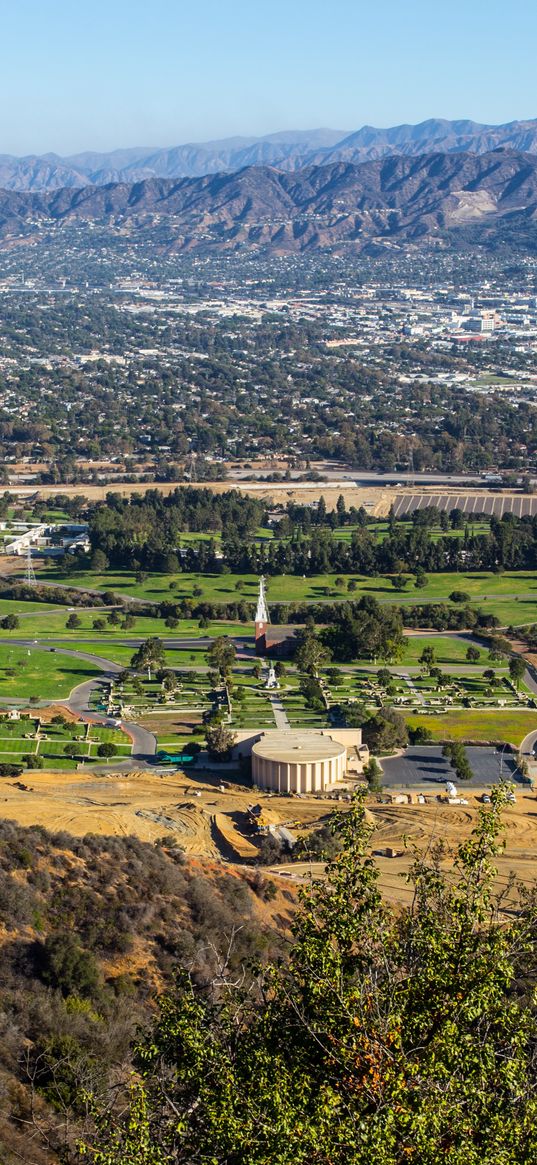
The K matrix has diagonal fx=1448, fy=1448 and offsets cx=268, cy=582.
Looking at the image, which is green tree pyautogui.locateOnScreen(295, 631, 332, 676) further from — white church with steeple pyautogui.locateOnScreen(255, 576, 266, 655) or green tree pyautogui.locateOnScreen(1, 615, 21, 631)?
green tree pyautogui.locateOnScreen(1, 615, 21, 631)

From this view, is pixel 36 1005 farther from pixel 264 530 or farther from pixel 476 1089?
pixel 264 530

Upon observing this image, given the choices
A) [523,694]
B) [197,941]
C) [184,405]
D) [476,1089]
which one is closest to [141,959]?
[197,941]

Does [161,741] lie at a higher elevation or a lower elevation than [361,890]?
lower

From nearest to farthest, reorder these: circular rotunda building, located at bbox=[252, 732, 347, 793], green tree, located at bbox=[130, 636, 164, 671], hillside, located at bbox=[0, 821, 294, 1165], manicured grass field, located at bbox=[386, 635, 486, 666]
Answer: hillside, located at bbox=[0, 821, 294, 1165], circular rotunda building, located at bbox=[252, 732, 347, 793], green tree, located at bbox=[130, 636, 164, 671], manicured grass field, located at bbox=[386, 635, 486, 666]

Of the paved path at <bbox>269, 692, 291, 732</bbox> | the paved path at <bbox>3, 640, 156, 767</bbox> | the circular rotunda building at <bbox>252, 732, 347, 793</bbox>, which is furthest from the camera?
the paved path at <bbox>269, 692, 291, 732</bbox>

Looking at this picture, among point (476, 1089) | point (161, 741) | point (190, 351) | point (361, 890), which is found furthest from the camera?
point (190, 351)

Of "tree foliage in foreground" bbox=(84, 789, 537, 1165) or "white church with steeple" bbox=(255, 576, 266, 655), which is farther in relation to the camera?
"white church with steeple" bbox=(255, 576, 266, 655)

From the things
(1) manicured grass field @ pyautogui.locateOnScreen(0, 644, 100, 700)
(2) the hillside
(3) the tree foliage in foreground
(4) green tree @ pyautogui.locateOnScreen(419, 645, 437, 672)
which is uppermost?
(3) the tree foliage in foreground

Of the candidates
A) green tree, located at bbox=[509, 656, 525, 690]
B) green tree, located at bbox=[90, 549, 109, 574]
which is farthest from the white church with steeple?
green tree, located at bbox=[90, 549, 109, 574]
